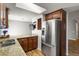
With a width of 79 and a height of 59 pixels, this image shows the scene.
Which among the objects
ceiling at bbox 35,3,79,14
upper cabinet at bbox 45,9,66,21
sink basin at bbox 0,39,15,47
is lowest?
sink basin at bbox 0,39,15,47

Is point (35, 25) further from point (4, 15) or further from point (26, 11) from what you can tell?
point (4, 15)

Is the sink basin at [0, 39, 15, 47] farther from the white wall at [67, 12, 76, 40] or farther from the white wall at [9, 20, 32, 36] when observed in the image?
the white wall at [67, 12, 76, 40]

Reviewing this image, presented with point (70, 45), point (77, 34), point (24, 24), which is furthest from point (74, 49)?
point (24, 24)

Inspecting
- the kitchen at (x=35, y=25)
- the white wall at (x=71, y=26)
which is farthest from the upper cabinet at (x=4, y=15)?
the white wall at (x=71, y=26)

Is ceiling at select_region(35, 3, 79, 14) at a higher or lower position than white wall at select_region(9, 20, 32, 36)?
higher

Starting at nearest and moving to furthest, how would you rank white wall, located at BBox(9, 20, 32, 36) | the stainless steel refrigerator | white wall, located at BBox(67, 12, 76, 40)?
white wall, located at BBox(67, 12, 76, 40) → white wall, located at BBox(9, 20, 32, 36) → the stainless steel refrigerator

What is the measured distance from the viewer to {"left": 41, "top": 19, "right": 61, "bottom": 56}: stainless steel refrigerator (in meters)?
1.72

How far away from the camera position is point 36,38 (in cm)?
180

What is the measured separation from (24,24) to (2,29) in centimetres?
42

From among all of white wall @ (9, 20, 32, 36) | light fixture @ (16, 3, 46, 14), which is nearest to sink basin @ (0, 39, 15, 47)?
white wall @ (9, 20, 32, 36)

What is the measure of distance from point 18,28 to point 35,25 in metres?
0.31

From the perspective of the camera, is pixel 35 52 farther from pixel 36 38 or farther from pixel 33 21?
pixel 33 21

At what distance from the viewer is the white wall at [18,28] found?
1619 millimetres

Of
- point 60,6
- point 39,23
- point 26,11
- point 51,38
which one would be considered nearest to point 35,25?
point 39,23
